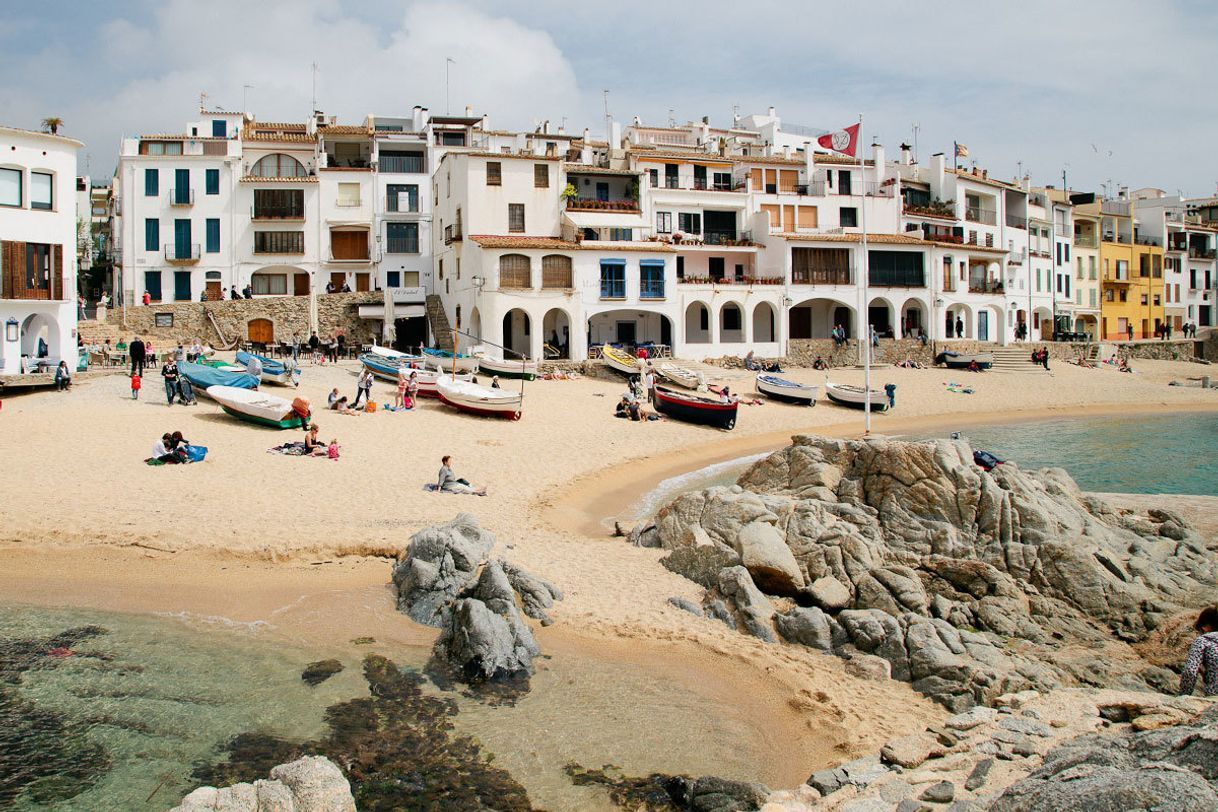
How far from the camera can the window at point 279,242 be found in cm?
5266

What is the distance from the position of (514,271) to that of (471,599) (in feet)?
111

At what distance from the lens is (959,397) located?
46281mm

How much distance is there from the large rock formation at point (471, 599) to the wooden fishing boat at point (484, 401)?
1557 cm

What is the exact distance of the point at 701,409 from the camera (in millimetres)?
34531

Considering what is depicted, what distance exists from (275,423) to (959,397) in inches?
1349

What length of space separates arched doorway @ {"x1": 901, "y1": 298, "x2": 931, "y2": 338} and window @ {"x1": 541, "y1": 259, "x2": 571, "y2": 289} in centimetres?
2317

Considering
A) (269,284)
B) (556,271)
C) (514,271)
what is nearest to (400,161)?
(269,284)

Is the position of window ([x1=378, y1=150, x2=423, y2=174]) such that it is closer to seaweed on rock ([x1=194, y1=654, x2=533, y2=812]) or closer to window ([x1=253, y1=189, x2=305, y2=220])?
window ([x1=253, y1=189, x2=305, y2=220])

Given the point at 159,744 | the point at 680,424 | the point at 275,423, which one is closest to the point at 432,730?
the point at 159,744

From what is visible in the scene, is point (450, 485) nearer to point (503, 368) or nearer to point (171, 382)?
point (171, 382)

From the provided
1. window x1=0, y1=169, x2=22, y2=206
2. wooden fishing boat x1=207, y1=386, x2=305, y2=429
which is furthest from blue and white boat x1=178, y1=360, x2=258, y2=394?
window x1=0, y1=169, x2=22, y2=206

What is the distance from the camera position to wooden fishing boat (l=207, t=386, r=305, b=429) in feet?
87.7

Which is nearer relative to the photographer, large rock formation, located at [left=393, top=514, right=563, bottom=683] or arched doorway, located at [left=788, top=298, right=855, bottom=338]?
large rock formation, located at [left=393, top=514, right=563, bottom=683]

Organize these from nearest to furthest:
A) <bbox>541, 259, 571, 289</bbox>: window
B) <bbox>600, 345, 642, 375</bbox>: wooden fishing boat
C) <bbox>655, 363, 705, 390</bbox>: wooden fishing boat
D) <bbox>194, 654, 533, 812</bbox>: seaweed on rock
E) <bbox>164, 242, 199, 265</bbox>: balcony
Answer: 1. <bbox>194, 654, 533, 812</bbox>: seaweed on rock
2. <bbox>655, 363, 705, 390</bbox>: wooden fishing boat
3. <bbox>600, 345, 642, 375</bbox>: wooden fishing boat
4. <bbox>541, 259, 571, 289</bbox>: window
5. <bbox>164, 242, 199, 265</bbox>: balcony
